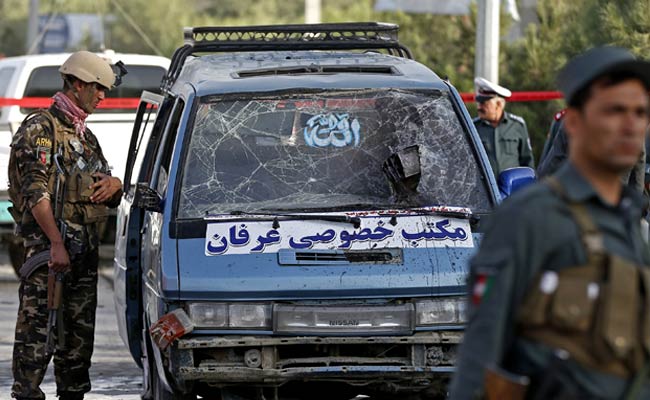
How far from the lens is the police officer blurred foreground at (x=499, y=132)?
1204cm

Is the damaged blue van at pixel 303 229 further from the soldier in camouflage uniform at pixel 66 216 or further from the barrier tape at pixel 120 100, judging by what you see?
the barrier tape at pixel 120 100

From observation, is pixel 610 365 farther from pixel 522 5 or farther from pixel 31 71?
pixel 522 5

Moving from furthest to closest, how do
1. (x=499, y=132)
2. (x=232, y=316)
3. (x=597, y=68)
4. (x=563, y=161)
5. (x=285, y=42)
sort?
1. (x=499, y=132)
2. (x=285, y=42)
3. (x=563, y=161)
4. (x=232, y=316)
5. (x=597, y=68)

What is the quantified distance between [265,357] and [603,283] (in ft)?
10.7

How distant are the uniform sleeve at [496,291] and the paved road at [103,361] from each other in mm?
5407

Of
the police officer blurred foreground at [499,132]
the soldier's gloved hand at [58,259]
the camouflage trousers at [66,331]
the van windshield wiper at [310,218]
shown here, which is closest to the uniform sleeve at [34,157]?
the soldier's gloved hand at [58,259]

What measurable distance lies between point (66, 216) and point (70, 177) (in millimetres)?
196

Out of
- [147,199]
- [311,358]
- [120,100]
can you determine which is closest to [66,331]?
[147,199]

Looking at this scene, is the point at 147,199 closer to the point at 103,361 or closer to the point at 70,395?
the point at 70,395

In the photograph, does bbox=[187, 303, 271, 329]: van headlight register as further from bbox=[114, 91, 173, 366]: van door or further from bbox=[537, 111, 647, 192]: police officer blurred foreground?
bbox=[537, 111, 647, 192]: police officer blurred foreground

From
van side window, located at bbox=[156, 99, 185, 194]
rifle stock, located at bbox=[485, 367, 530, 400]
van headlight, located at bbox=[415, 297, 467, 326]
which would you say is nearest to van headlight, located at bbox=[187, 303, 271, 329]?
van headlight, located at bbox=[415, 297, 467, 326]

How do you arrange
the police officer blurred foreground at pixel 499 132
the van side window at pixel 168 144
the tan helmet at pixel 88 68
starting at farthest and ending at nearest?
the police officer blurred foreground at pixel 499 132 < the tan helmet at pixel 88 68 < the van side window at pixel 168 144

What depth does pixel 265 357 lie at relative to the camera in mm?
6738

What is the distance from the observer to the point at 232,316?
672 centimetres
